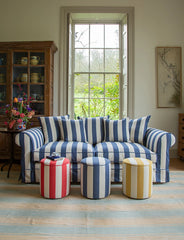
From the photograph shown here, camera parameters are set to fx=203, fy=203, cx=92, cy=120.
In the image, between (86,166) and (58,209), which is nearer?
(58,209)

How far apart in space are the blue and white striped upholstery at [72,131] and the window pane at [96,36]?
6.90 ft

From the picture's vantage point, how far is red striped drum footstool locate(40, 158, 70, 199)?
2.18 m

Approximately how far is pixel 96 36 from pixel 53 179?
330 cm

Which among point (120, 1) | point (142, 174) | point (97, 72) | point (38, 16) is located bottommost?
point (142, 174)

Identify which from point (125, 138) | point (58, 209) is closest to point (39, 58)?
point (125, 138)

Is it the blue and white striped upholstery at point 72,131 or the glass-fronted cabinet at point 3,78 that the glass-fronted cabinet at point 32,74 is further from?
the blue and white striped upholstery at point 72,131

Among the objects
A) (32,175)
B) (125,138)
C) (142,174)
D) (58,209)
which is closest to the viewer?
(58,209)

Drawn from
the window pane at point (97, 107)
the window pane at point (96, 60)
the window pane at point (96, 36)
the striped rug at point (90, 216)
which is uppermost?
the window pane at point (96, 36)

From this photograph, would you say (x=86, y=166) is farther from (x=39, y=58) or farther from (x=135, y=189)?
(x=39, y=58)

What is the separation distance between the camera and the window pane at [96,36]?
4344mm

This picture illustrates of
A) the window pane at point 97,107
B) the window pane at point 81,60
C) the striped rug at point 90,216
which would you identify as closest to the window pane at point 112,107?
the window pane at point 97,107

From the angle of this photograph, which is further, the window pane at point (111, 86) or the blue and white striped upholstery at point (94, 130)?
the window pane at point (111, 86)

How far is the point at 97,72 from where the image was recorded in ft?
14.1

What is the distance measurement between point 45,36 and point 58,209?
11.2ft
